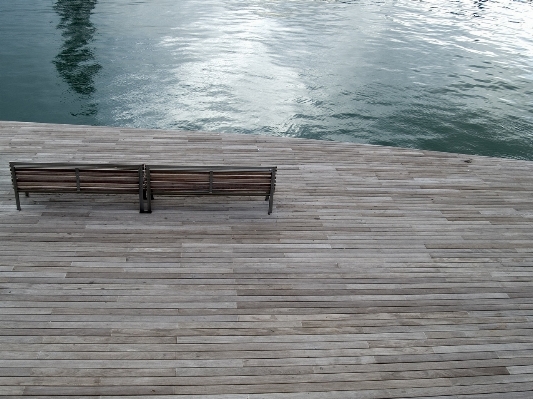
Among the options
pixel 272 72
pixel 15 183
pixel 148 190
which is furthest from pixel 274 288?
pixel 272 72

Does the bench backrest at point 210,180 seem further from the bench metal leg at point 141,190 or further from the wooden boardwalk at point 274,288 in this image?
the wooden boardwalk at point 274,288

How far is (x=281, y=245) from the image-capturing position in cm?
870

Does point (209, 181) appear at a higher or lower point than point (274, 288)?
higher

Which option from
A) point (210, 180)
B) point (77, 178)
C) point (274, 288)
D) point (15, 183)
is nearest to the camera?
point (274, 288)

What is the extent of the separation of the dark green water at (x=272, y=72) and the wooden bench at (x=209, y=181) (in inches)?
Result: 410

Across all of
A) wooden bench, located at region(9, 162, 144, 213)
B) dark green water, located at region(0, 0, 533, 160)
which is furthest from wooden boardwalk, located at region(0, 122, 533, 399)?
dark green water, located at region(0, 0, 533, 160)

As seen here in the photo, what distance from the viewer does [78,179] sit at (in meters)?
8.98

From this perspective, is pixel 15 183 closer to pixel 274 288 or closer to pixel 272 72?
pixel 274 288

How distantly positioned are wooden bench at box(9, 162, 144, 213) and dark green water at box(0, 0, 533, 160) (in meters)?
10.7

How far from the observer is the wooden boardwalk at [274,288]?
6.20 meters

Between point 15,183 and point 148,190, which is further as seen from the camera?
point 148,190

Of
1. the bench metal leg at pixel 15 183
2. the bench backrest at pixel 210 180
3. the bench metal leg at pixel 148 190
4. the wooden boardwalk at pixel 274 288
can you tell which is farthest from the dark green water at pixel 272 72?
the bench metal leg at pixel 15 183

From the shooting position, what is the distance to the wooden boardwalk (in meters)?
6.20

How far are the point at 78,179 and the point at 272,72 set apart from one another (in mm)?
18645
